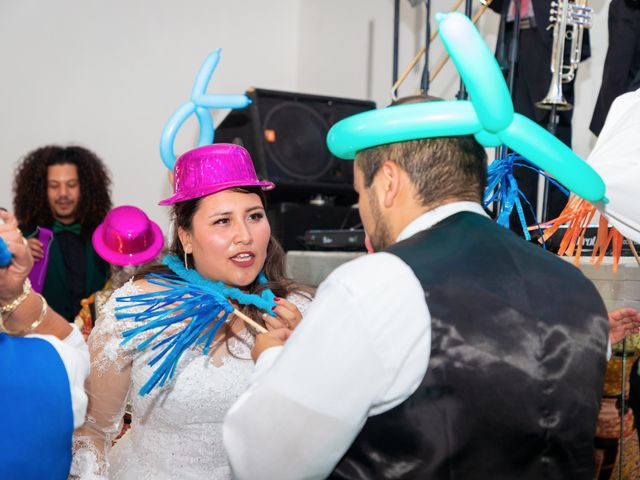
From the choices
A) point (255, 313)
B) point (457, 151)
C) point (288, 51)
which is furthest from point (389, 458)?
point (288, 51)

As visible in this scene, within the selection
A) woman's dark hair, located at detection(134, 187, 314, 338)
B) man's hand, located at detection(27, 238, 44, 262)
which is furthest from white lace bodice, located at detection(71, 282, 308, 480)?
man's hand, located at detection(27, 238, 44, 262)

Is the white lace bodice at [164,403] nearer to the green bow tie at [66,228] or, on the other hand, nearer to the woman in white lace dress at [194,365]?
the woman in white lace dress at [194,365]

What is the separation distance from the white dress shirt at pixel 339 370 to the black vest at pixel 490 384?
3cm

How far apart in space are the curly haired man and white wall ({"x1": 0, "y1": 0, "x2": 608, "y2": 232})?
33.8 inches

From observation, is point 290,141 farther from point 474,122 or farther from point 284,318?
point 474,122

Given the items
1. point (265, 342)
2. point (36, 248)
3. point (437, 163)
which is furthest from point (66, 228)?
point (437, 163)

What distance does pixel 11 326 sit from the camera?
4.08 feet

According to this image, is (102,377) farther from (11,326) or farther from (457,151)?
(457,151)

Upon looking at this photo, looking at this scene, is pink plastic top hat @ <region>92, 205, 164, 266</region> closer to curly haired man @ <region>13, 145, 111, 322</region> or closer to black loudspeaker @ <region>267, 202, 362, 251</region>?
curly haired man @ <region>13, 145, 111, 322</region>

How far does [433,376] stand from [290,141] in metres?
3.27

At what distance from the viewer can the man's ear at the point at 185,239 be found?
1905mm

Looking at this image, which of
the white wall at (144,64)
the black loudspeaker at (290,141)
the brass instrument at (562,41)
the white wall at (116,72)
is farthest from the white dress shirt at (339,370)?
the white wall at (116,72)

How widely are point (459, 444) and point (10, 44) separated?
488cm

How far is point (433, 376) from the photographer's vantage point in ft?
3.36
